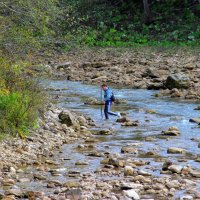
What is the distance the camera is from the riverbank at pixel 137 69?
23078mm

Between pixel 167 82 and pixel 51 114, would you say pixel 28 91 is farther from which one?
pixel 167 82

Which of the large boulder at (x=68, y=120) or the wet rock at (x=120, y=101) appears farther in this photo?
the wet rock at (x=120, y=101)

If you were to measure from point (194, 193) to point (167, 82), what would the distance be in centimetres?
1449

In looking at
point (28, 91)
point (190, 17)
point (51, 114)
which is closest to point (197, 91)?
point (51, 114)

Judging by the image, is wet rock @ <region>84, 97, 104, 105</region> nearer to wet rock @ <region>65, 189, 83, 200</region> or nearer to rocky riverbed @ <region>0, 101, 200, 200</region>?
rocky riverbed @ <region>0, 101, 200, 200</region>

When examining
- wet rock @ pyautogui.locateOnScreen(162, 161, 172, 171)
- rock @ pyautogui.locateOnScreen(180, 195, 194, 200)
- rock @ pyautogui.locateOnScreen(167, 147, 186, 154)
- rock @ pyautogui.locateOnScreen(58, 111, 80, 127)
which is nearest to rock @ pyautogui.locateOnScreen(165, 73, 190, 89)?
rock @ pyautogui.locateOnScreen(58, 111, 80, 127)

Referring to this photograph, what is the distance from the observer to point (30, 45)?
43.8ft

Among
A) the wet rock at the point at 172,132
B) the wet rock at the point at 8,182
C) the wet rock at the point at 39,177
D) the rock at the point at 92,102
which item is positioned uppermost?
the wet rock at the point at 8,182

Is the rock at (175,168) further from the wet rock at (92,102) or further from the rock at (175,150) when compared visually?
the wet rock at (92,102)

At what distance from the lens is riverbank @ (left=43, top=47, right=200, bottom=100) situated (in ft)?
75.7

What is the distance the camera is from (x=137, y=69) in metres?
27.7

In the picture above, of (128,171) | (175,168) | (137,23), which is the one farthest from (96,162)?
(137,23)

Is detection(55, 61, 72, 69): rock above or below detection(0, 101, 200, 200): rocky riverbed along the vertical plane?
above

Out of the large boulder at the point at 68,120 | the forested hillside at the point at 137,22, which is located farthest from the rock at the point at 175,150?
the forested hillside at the point at 137,22
